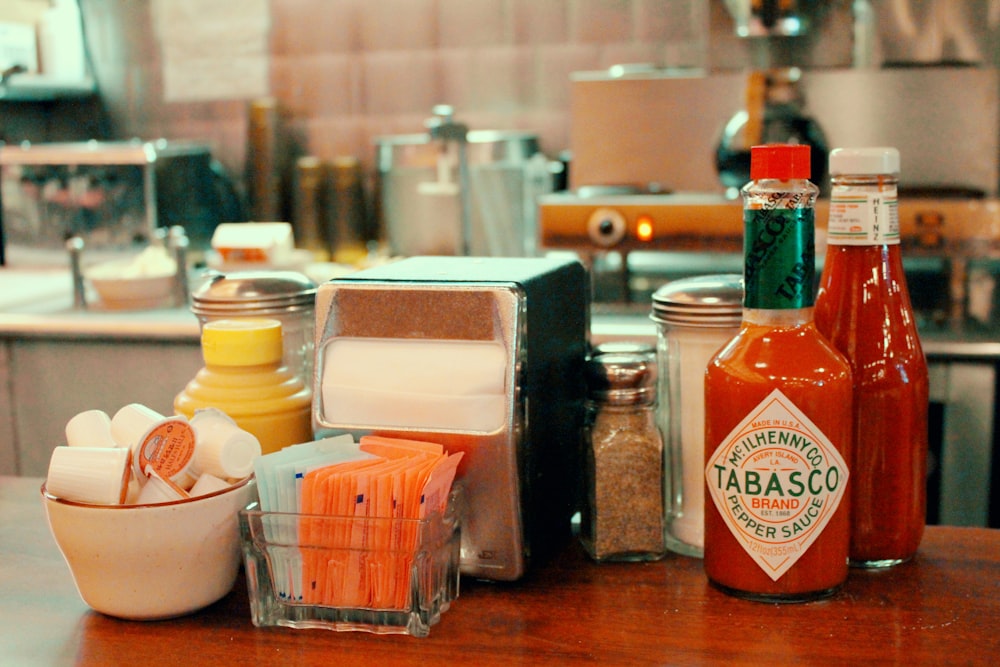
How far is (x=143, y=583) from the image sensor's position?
2.60 ft

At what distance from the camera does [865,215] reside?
32.6 inches

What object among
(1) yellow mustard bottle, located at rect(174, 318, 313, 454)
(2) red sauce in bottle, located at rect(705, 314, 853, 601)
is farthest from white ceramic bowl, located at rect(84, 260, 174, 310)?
(2) red sauce in bottle, located at rect(705, 314, 853, 601)

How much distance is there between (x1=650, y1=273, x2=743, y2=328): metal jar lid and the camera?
88 centimetres

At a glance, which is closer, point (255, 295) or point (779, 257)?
point (779, 257)

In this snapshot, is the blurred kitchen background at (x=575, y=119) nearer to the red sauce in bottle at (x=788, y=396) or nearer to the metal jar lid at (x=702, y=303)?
the metal jar lid at (x=702, y=303)

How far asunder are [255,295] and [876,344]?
54 centimetres

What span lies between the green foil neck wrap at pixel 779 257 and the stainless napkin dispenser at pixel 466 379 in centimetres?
17

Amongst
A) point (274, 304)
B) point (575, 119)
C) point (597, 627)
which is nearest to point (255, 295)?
point (274, 304)

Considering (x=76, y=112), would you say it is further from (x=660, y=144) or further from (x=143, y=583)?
(x=143, y=583)

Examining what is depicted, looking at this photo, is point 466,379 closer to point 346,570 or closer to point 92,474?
point 346,570

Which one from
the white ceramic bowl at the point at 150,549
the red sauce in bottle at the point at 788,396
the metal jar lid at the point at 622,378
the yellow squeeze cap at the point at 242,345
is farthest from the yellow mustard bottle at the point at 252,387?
the red sauce in bottle at the point at 788,396

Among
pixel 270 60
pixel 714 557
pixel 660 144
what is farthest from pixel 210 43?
pixel 714 557

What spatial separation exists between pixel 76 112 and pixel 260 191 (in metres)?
0.69

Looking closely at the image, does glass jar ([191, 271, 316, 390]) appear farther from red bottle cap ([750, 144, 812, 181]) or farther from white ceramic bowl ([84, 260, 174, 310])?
white ceramic bowl ([84, 260, 174, 310])
